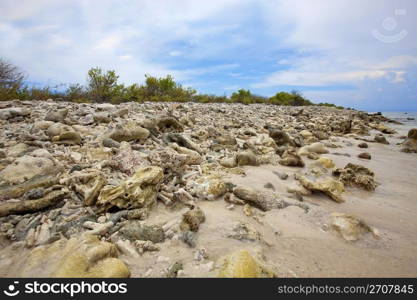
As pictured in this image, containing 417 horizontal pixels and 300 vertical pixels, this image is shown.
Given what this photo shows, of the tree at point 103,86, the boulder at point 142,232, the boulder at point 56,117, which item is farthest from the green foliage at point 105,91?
the boulder at point 142,232

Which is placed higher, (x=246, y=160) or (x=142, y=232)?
(x=246, y=160)

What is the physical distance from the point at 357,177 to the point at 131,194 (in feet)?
12.1

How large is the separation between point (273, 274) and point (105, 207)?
5.75ft

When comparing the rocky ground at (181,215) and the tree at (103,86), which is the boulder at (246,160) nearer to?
the rocky ground at (181,215)

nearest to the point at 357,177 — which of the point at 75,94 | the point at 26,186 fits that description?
the point at 26,186

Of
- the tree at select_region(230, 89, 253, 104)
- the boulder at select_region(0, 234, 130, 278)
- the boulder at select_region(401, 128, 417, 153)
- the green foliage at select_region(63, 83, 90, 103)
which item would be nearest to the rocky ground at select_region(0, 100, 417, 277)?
the boulder at select_region(0, 234, 130, 278)

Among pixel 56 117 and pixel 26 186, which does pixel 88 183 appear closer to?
pixel 26 186

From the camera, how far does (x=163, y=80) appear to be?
62.8 ft

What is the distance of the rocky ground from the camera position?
171 centimetres

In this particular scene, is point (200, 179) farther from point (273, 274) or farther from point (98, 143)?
point (98, 143)

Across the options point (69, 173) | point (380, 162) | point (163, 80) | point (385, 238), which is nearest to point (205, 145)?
point (69, 173)

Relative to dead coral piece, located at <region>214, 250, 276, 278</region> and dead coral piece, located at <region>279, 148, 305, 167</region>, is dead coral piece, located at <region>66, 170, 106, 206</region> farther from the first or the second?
dead coral piece, located at <region>279, 148, 305, 167</region>

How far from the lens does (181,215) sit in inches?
95.4

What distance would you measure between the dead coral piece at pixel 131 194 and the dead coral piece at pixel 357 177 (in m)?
3.31
